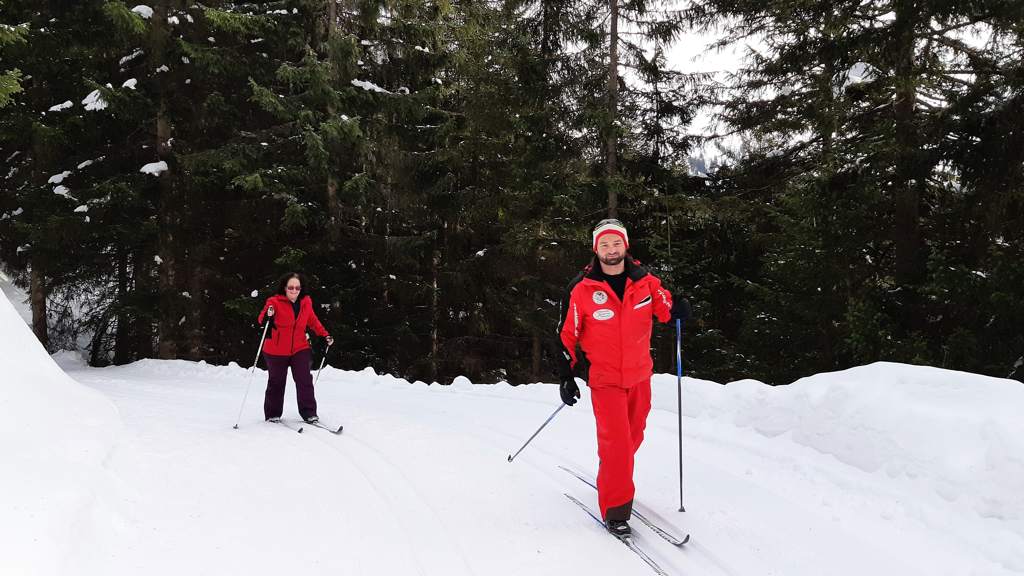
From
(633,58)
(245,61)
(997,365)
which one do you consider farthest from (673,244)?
(245,61)

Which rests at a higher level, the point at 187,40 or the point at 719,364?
the point at 187,40

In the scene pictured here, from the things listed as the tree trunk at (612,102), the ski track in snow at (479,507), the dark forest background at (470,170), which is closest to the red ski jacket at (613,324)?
the ski track in snow at (479,507)

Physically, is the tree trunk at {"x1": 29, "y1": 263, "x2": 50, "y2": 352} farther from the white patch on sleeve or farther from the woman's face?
the white patch on sleeve

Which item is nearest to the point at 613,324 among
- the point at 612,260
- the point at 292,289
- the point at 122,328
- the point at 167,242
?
the point at 612,260

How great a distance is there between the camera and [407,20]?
17.0 metres

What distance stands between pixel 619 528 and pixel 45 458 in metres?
3.88

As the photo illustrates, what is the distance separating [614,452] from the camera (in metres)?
4.33

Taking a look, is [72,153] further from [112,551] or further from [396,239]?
[112,551]

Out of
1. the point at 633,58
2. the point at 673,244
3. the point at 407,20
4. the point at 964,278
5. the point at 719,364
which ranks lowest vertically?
the point at 719,364

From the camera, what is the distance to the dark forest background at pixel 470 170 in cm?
1144

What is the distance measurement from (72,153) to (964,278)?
19829 millimetres

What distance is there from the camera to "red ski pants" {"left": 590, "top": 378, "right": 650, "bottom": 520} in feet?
13.9

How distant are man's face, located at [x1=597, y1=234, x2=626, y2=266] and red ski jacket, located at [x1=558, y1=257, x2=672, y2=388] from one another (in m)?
0.12

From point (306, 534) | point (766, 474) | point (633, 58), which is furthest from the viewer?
point (633, 58)
